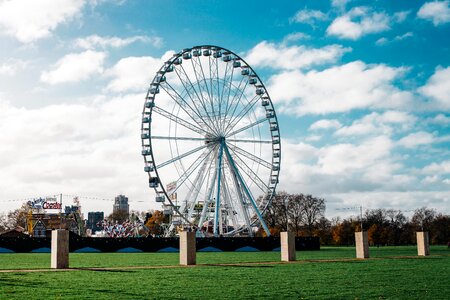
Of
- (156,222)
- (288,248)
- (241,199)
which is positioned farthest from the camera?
(156,222)

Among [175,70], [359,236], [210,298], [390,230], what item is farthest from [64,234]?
[390,230]

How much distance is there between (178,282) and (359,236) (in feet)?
65.1

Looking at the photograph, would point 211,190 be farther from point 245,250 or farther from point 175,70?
point 175,70

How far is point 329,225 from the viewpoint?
3920 inches

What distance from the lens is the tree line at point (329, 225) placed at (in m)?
90.9

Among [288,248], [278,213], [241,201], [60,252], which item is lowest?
[288,248]

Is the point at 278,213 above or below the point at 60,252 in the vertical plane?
above

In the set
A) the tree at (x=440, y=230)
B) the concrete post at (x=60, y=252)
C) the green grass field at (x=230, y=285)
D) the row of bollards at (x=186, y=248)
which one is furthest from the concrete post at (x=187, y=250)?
the tree at (x=440, y=230)

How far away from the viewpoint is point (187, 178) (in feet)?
160

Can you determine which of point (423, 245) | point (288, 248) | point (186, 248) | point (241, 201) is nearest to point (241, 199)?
point (241, 201)

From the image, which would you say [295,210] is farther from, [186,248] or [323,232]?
[186,248]

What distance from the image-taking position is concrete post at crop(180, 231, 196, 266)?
2638cm

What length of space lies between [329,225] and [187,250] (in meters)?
76.4

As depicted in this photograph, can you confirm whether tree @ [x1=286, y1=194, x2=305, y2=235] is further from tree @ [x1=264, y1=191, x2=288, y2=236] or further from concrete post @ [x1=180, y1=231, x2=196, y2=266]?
concrete post @ [x1=180, y1=231, x2=196, y2=266]
